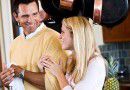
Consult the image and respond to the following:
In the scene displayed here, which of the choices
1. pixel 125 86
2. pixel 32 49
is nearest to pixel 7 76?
pixel 32 49

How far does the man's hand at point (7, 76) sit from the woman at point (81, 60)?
19 cm

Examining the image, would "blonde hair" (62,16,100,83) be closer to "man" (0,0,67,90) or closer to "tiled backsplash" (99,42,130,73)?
"man" (0,0,67,90)

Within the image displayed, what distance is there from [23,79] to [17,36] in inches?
8.1

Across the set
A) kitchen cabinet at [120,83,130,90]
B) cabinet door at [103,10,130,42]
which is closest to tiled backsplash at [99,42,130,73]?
cabinet door at [103,10,130,42]

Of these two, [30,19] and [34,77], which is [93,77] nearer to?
[34,77]

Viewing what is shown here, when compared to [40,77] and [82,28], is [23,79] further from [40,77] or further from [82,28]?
[82,28]

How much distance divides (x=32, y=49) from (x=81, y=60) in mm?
241

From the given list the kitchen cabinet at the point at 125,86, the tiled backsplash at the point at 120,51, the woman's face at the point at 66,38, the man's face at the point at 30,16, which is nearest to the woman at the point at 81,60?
the woman's face at the point at 66,38

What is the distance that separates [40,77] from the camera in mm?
1412

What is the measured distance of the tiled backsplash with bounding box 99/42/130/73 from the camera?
2.74 meters

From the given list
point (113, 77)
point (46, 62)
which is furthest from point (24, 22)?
point (113, 77)

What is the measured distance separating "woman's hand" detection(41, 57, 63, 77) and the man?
24 millimetres

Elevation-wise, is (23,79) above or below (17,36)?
below

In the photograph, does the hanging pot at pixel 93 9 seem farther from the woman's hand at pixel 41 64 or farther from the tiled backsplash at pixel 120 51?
the tiled backsplash at pixel 120 51
